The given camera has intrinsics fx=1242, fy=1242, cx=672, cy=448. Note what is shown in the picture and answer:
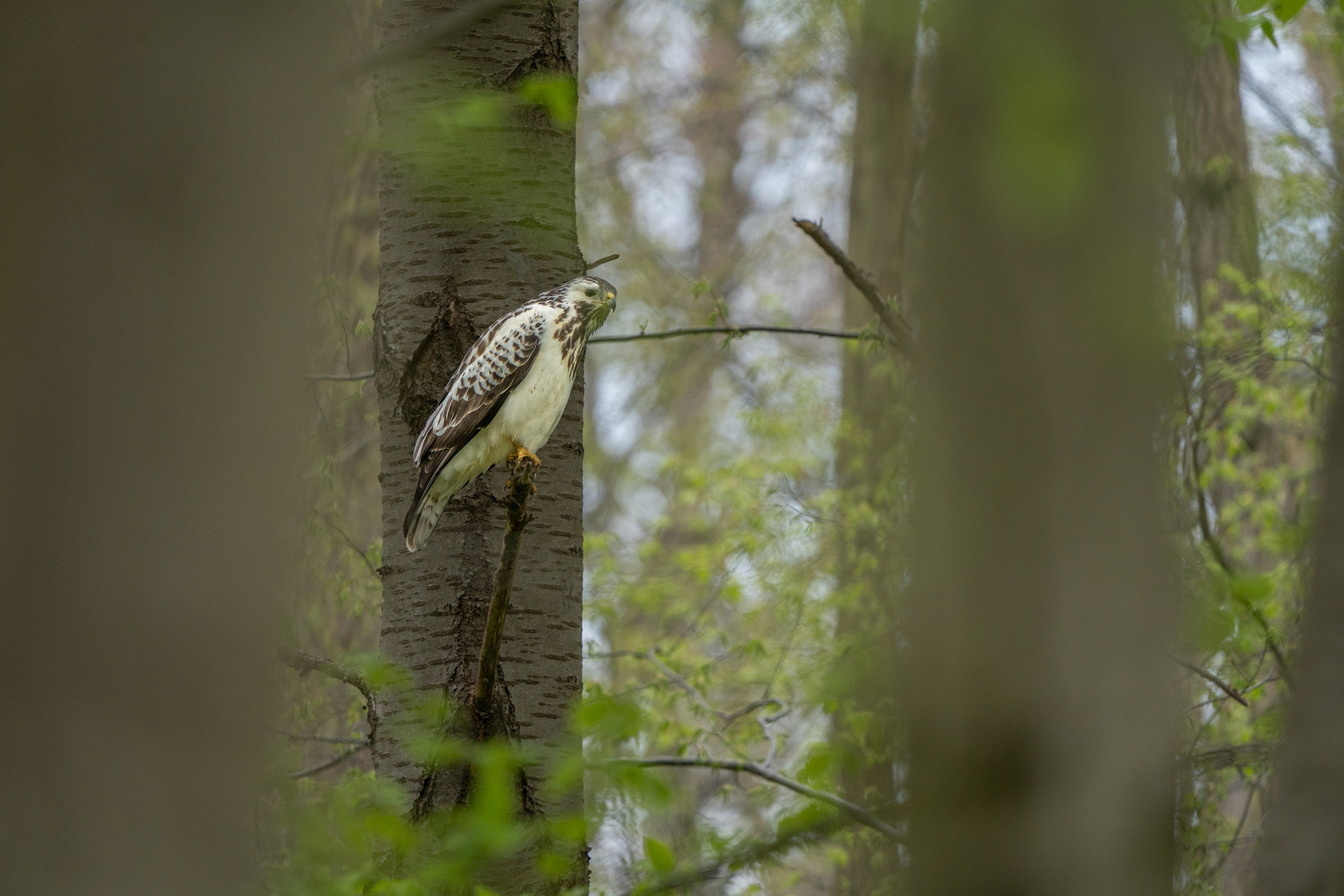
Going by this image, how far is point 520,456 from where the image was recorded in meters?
3.79

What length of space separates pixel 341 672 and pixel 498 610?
0.52 meters

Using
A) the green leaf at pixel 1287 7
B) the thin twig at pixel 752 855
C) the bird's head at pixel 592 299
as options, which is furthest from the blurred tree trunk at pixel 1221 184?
the thin twig at pixel 752 855

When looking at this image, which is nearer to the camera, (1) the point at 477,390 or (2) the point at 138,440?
(2) the point at 138,440

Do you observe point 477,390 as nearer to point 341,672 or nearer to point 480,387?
point 480,387

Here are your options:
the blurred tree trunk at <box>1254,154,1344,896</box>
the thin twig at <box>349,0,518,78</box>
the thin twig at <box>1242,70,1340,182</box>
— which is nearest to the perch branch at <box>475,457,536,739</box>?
the thin twig at <box>349,0,518,78</box>

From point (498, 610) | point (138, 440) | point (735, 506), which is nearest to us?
point (138, 440)

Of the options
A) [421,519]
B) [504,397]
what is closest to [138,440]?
[421,519]

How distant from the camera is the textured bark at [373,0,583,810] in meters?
3.23

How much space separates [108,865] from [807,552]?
22.6ft

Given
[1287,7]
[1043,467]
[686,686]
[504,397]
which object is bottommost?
[686,686]

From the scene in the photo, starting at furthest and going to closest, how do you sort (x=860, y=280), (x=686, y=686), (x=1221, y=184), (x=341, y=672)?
1. (x=1221, y=184)
2. (x=686, y=686)
3. (x=860, y=280)
4. (x=341, y=672)

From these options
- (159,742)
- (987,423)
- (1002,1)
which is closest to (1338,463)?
(987,423)

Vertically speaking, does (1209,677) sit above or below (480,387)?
below

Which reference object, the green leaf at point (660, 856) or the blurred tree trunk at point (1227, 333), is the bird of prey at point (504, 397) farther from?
the blurred tree trunk at point (1227, 333)
